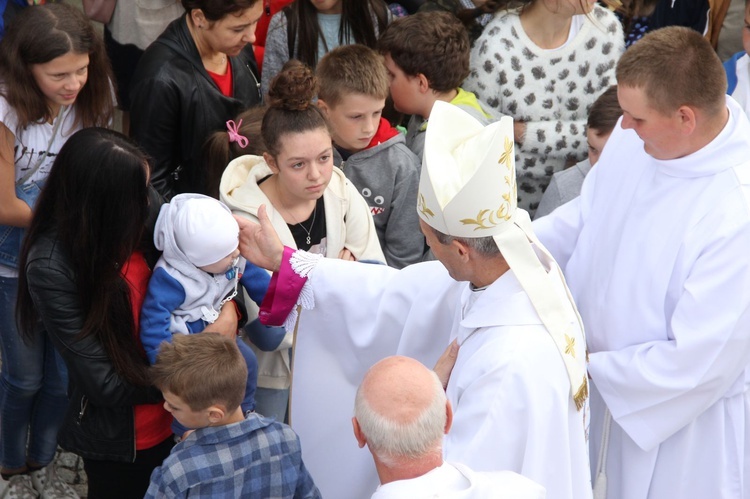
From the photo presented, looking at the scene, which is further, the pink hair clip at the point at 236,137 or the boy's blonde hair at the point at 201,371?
the pink hair clip at the point at 236,137

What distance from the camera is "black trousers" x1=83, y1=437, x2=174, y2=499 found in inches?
139

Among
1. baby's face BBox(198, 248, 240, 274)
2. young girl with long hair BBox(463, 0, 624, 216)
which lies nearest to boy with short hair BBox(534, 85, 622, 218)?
young girl with long hair BBox(463, 0, 624, 216)

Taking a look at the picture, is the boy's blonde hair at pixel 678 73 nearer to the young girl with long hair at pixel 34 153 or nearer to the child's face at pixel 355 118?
the child's face at pixel 355 118

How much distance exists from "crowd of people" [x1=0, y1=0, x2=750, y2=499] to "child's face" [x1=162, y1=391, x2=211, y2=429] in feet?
0.03

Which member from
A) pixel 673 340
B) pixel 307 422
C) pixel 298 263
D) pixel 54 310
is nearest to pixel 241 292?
pixel 298 263

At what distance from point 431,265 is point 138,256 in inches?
42.2

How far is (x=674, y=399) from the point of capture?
3.61 meters

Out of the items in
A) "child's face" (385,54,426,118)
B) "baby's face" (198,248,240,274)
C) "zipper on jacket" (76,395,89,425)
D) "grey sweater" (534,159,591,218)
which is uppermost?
"child's face" (385,54,426,118)

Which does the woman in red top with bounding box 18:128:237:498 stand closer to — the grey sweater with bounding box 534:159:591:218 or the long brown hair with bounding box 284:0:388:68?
the long brown hair with bounding box 284:0:388:68

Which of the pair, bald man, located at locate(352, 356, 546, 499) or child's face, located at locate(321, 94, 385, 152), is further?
child's face, located at locate(321, 94, 385, 152)

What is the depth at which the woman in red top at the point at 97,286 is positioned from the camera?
10.6 feet

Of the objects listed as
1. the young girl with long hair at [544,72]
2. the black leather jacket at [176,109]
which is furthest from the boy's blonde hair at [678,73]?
the black leather jacket at [176,109]

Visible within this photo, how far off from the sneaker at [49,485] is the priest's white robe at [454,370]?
4.24ft

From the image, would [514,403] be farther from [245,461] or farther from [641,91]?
[641,91]
